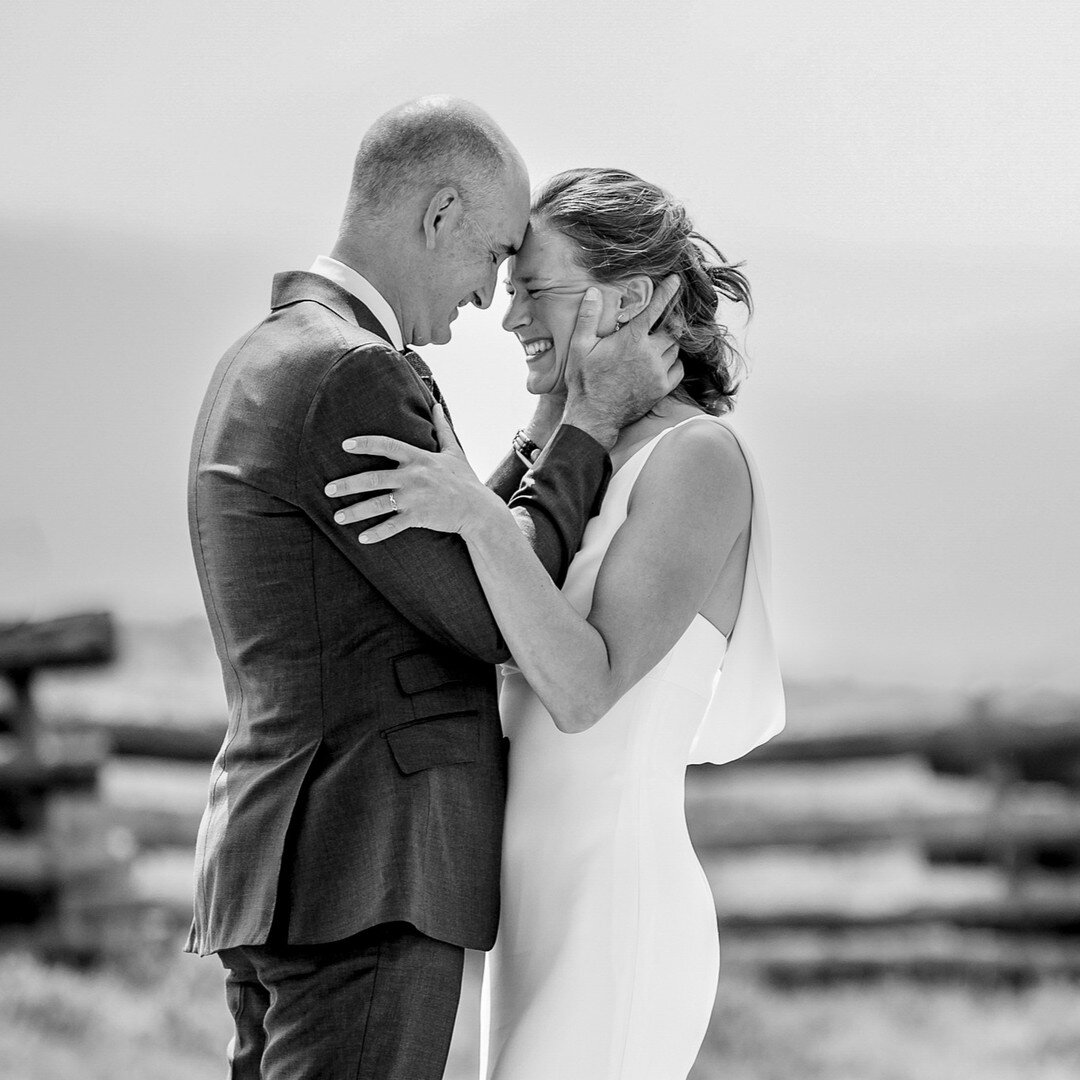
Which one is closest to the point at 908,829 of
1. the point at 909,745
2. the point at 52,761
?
the point at 909,745

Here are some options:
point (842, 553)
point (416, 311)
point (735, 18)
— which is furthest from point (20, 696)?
point (416, 311)

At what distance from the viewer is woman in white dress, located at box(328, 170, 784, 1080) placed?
1.44 metres

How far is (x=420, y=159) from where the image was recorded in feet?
5.16

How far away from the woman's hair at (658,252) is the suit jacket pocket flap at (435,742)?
0.58m

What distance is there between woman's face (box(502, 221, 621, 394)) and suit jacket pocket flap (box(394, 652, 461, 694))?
0.50m

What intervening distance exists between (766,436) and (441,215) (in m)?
3.16

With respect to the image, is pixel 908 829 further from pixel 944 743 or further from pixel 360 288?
pixel 360 288

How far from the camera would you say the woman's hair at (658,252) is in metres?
1.69

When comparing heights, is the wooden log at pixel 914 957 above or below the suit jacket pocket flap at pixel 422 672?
below

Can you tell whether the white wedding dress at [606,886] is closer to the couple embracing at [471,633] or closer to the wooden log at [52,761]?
the couple embracing at [471,633]

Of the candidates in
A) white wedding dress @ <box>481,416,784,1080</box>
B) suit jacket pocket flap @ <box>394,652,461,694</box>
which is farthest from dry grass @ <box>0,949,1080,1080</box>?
suit jacket pocket flap @ <box>394,652,461,694</box>

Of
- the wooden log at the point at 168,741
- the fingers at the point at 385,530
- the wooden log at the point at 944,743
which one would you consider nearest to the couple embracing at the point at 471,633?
the fingers at the point at 385,530

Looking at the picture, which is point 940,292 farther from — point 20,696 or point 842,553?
point 20,696

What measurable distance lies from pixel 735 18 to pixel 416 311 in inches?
110
